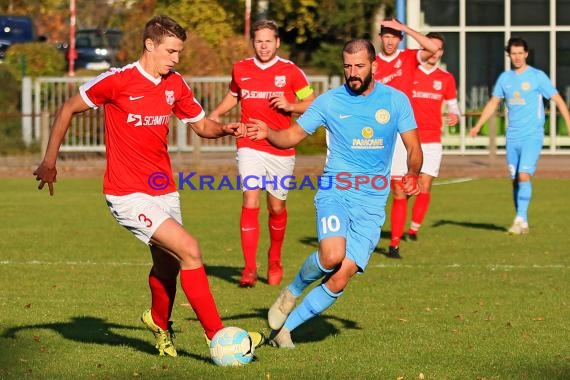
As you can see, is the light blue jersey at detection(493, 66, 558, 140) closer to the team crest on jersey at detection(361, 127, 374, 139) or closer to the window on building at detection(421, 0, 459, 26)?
the team crest on jersey at detection(361, 127, 374, 139)

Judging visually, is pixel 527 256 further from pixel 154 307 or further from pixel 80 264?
pixel 154 307

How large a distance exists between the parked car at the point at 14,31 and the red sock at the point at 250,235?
109ft

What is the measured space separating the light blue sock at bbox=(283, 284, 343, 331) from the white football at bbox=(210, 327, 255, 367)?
0.74 m

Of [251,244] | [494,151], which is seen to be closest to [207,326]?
[251,244]

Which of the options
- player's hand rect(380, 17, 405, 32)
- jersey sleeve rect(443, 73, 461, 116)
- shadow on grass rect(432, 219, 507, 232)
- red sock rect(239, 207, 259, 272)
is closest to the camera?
player's hand rect(380, 17, 405, 32)

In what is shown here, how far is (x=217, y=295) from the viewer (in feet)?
38.0

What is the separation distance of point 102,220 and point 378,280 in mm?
6836

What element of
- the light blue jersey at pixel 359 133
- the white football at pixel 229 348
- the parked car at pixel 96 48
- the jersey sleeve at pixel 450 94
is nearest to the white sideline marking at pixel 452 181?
the jersey sleeve at pixel 450 94

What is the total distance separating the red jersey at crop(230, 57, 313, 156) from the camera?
40.3 feet

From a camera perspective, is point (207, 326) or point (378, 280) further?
point (378, 280)

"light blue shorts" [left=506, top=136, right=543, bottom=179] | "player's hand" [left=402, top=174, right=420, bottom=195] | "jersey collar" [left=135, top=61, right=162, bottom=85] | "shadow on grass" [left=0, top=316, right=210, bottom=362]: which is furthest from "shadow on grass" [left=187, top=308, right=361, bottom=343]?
"light blue shorts" [left=506, top=136, right=543, bottom=179]

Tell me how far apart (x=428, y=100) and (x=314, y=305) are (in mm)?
7313

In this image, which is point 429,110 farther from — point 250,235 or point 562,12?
point 562,12

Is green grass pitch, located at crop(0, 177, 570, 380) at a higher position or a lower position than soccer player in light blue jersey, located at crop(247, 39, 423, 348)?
lower
